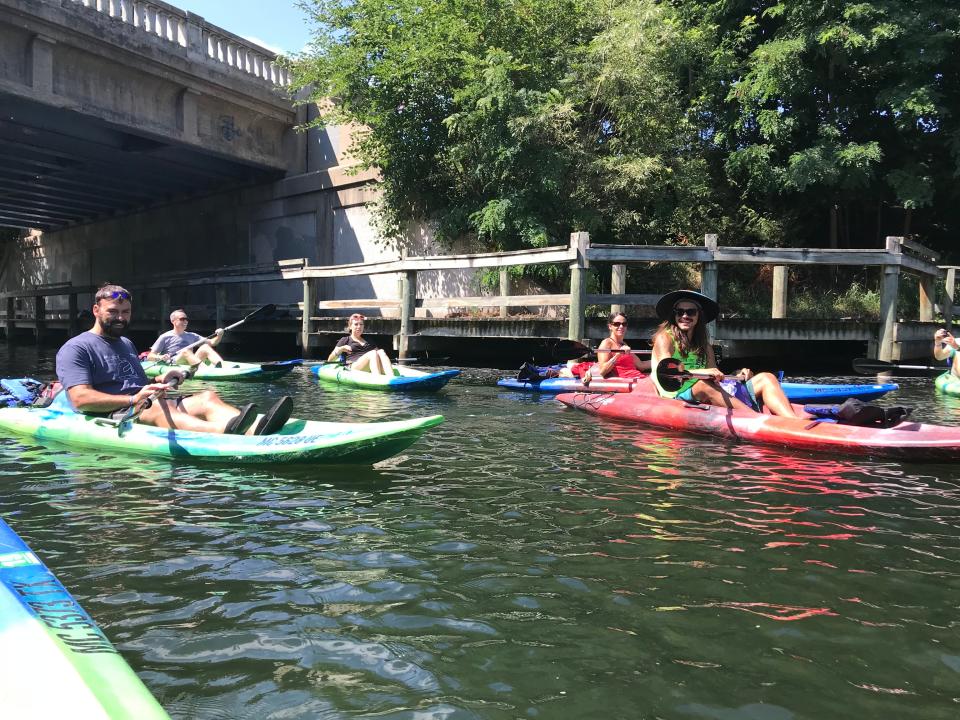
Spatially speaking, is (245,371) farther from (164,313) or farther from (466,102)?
(164,313)

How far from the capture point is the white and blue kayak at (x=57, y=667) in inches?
67.7

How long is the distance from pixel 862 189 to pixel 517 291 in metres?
7.51

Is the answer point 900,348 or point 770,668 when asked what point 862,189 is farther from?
point 770,668

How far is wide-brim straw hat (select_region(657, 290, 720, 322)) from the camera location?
6.77 metres

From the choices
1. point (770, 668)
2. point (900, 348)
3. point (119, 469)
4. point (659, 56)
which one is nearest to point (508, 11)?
point (659, 56)

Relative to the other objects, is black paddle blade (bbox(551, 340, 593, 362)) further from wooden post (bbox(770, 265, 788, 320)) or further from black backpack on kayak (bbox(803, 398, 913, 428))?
black backpack on kayak (bbox(803, 398, 913, 428))

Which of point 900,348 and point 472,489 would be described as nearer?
point 472,489

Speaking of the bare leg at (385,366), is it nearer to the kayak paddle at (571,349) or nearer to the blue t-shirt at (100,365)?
the kayak paddle at (571,349)

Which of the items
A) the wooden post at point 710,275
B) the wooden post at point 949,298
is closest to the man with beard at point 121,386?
the wooden post at point 710,275

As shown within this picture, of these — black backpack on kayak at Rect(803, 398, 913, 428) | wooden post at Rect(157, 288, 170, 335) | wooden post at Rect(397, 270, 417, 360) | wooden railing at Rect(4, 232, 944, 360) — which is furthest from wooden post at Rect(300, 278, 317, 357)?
black backpack on kayak at Rect(803, 398, 913, 428)

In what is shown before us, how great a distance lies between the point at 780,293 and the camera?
12.3 m

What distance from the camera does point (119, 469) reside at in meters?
5.36

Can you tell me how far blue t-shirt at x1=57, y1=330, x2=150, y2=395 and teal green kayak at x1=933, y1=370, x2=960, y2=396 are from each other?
9.78 meters

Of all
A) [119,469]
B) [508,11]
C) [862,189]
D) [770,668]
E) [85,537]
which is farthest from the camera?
[862,189]
